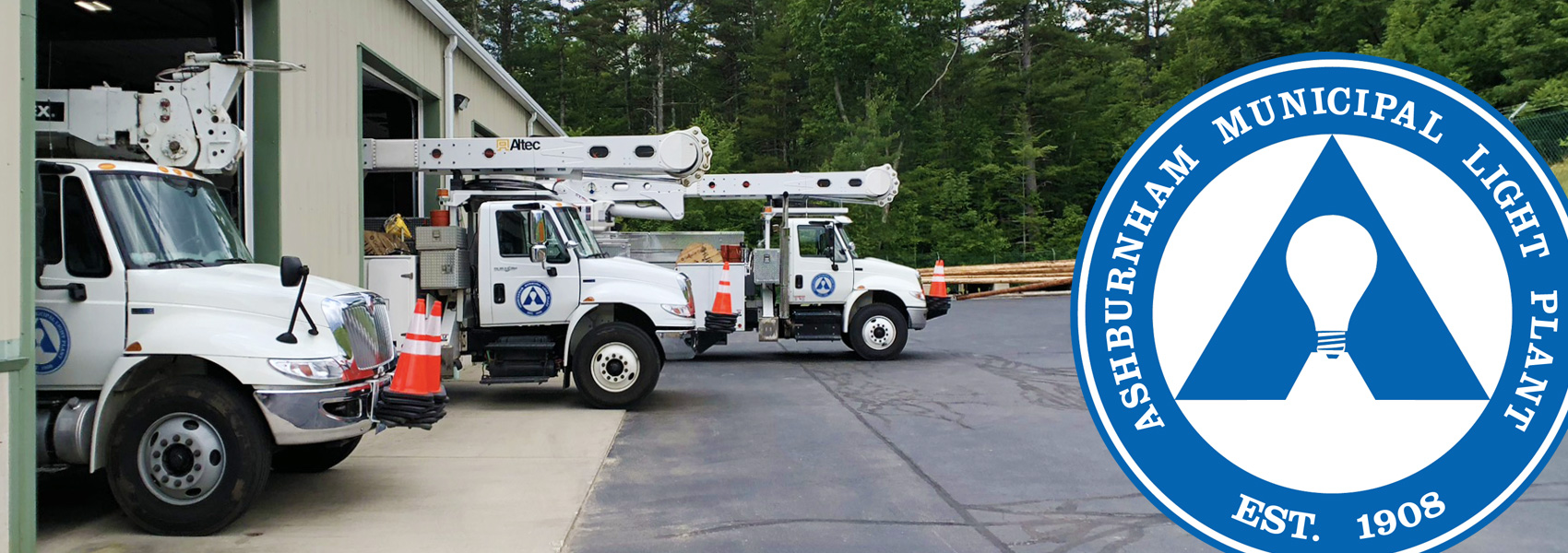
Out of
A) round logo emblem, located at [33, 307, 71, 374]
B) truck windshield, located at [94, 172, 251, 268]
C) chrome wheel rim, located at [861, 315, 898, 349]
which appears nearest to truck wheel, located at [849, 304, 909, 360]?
chrome wheel rim, located at [861, 315, 898, 349]

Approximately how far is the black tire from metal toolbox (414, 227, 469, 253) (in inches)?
149

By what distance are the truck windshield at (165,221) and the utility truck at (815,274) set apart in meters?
8.89

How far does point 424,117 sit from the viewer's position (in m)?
17.3

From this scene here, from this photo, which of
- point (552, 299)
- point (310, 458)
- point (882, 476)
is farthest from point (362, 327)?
point (552, 299)

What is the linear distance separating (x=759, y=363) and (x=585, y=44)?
40.6m

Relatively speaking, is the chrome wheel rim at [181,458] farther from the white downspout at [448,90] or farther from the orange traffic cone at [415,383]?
the white downspout at [448,90]

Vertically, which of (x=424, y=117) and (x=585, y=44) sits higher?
(x=585, y=44)

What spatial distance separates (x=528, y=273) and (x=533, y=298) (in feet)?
0.90

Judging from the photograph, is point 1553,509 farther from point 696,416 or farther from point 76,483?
point 76,483

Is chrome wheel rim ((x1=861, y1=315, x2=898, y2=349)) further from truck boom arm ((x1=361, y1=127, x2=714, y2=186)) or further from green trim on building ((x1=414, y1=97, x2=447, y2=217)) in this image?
green trim on building ((x1=414, y1=97, x2=447, y2=217))

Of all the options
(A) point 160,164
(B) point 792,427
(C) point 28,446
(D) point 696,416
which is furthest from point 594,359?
(C) point 28,446

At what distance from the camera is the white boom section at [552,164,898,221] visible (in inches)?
675

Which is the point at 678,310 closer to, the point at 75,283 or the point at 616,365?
the point at 616,365

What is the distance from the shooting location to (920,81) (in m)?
52.9
